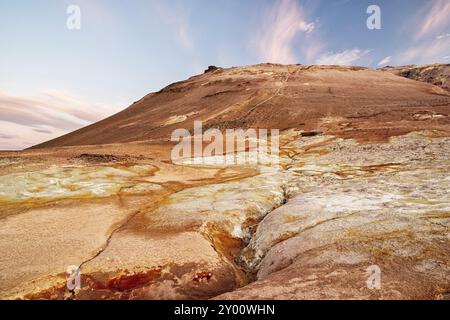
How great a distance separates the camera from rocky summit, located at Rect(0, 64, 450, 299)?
7.96 meters

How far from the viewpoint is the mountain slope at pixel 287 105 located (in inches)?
2143

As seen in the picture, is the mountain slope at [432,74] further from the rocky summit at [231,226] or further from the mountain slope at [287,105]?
the rocky summit at [231,226]

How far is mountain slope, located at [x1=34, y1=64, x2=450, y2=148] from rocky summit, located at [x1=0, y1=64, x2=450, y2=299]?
72.7ft

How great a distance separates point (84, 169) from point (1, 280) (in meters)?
16.4

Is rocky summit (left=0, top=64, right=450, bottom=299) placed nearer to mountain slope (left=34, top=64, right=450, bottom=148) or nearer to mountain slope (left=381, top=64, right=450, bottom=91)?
mountain slope (left=34, top=64, right=450, bottom=148)

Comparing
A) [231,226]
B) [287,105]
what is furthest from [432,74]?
[231,226]

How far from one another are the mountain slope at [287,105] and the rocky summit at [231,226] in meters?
22.2

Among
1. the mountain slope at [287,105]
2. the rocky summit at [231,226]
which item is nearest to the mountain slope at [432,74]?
the mountain slope at [287,105]

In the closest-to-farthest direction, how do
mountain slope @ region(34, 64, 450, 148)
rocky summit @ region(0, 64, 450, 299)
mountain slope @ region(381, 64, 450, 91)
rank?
1. rocky summit @ region(0, 64, 450, 299)
2. mountain slope @ region(34, 64, 450, 148)
3. mountain slope @ region(381, 64, 450, 91)

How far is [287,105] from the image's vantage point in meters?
69.8

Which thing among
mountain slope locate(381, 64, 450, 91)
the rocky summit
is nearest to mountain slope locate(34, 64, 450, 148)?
the rocky summit

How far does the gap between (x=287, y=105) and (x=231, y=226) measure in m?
59.6

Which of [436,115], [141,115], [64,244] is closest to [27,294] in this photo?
[64,244]
